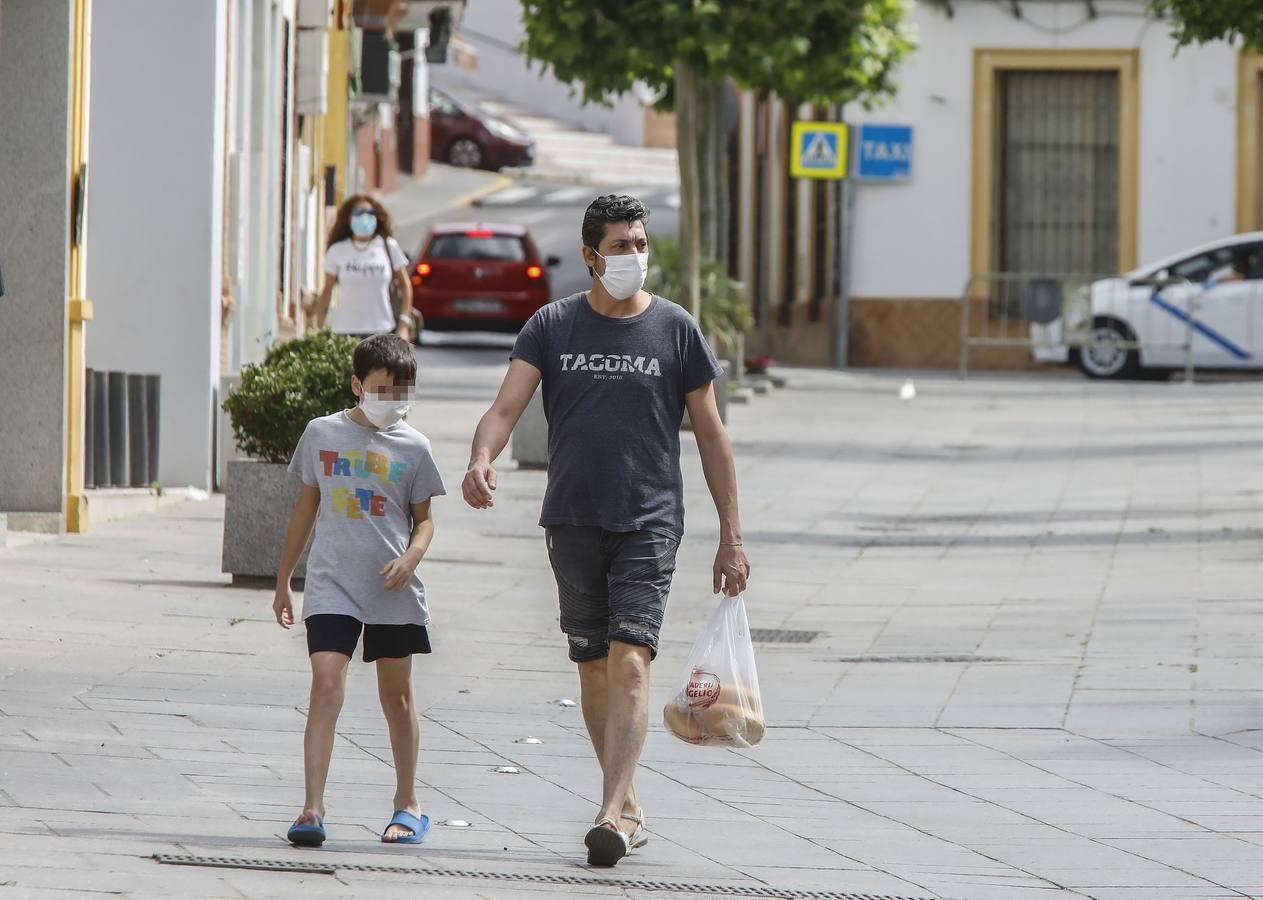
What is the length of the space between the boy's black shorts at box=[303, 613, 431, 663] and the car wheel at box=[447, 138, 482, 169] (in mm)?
50485

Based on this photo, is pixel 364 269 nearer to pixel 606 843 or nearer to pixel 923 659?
pixel 923 659

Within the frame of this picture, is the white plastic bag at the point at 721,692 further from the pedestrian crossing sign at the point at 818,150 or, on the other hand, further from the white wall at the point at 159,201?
the pedestrian crossing sign at the point at 818,150

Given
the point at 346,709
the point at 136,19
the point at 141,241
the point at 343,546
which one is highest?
the point at 136,19

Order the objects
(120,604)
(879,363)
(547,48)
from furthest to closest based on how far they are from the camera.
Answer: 1. (879,363)
2. (547,48)
3. (120,604)

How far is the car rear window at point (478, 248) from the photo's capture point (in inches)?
1296

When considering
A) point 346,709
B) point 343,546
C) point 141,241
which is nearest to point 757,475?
point 141,241

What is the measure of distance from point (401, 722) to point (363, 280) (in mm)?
9729

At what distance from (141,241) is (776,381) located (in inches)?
534

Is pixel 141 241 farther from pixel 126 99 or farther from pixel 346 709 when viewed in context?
pixel 346 709

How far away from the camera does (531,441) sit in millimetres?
17953

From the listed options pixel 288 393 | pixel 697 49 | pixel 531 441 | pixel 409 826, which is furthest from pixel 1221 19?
pixel 409 826

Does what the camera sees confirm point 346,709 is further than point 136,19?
No

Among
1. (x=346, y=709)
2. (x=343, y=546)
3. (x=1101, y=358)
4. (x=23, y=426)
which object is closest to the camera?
(x=343, y=546)

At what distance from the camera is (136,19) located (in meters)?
15.0
